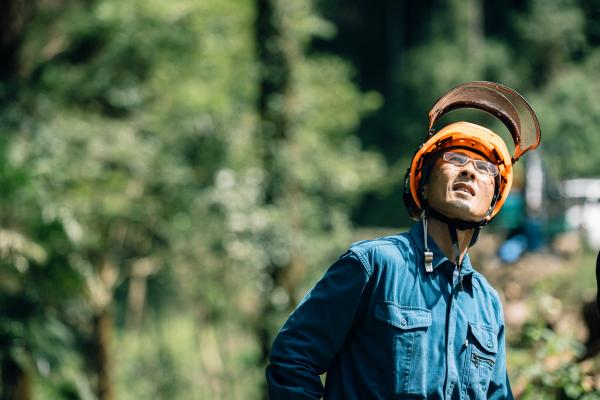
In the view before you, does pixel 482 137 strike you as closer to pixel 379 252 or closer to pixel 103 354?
pixel 379 252

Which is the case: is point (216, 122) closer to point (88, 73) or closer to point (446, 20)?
point (88, 73)

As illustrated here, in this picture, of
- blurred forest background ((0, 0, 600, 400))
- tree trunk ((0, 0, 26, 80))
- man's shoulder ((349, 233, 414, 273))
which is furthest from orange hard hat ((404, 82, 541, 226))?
tree trunk ((0, 0, 26, 80))

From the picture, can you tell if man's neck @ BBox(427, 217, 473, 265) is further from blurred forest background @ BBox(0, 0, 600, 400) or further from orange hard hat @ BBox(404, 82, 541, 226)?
blurred forest background @ BBox(0, 0, 600, 400)

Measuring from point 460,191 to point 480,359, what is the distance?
19.2 inches

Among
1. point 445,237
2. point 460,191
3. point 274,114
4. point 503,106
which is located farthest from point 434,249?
point 274,114

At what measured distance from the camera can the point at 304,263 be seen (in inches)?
407

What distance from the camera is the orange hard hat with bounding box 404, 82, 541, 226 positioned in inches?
111

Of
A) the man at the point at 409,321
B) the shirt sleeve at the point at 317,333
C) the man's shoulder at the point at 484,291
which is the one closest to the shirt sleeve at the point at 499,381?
the man at the point at 409,321

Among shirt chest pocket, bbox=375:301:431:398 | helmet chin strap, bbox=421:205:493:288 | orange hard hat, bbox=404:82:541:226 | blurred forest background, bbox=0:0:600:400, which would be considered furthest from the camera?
blurred forest background, bbox=0:0:600:400

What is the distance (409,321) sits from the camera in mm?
2512

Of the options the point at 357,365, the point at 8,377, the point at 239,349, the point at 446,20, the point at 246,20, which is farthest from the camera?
the point at 446,20

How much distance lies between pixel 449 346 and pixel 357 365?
256 millimetres

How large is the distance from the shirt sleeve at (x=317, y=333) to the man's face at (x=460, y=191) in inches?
15.1

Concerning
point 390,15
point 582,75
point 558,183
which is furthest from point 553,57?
point 390,15
